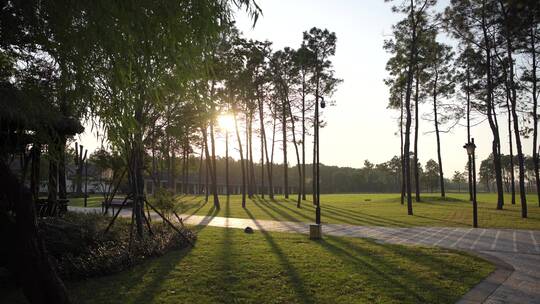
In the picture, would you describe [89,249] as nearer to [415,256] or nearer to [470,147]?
[415,256]

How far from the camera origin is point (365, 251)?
1003 centimetres

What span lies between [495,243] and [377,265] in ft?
18.3

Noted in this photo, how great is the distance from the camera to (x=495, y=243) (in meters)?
11.6

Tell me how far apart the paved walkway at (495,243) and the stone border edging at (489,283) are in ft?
0.20

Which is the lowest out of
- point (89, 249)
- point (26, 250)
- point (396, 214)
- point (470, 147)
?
point (396, 214)

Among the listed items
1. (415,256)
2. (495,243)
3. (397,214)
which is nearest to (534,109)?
(397,214)

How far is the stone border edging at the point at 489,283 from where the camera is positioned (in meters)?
5.97

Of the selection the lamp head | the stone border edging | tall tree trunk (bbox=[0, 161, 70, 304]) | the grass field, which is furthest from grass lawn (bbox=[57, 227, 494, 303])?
the lamp head

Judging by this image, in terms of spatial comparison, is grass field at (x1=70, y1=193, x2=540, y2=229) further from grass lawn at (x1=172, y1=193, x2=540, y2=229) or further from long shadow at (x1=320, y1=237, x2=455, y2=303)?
long shadow at (x1=320, y1=237, x2=455, y2=303)

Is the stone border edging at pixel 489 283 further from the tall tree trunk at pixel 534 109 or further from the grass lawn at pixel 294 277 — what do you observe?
the tall tree trunk at pixel 534 109

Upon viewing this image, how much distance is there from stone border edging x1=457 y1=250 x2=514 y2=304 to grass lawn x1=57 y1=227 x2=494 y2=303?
0.14 meters

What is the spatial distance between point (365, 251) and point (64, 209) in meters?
12.1

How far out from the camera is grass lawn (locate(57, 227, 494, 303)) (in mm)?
6105

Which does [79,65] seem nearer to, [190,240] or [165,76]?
[165,76]
